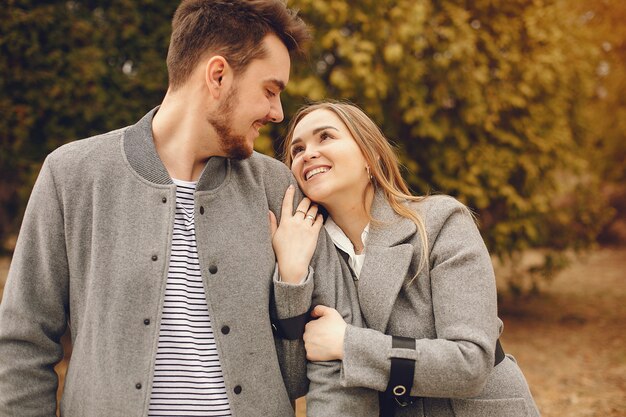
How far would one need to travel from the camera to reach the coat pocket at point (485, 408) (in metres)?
2.28

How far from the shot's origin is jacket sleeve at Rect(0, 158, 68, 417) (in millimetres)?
1957

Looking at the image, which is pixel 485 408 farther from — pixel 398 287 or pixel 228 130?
pixel 228 130

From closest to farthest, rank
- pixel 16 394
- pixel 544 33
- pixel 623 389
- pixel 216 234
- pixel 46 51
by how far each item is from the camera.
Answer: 1. pixel 16 394
2. pixel 216 234
3. pixel 46 51
4. pixel 623 389
5. pixel 544 33

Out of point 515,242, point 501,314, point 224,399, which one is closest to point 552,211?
point 515,242

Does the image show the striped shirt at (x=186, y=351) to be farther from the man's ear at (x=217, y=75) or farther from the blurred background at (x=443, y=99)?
the blurred background at (x=443, y=99)

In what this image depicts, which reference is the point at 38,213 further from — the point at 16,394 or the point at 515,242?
the point at 515,242

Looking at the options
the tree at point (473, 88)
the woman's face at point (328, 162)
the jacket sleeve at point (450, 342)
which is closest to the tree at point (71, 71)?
the tree at point (473, 88)

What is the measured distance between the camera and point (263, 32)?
2281 mm

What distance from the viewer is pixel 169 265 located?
2.06m

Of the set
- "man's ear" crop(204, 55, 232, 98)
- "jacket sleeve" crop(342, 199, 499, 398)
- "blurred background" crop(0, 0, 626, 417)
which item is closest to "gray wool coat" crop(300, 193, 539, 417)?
"jacket sleeve" crop(342, 199, 499, 398)

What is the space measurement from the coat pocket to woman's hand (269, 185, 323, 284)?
768mm

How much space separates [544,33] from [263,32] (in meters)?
5.09

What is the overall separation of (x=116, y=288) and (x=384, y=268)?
982 mm

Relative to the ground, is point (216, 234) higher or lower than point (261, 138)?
higher
